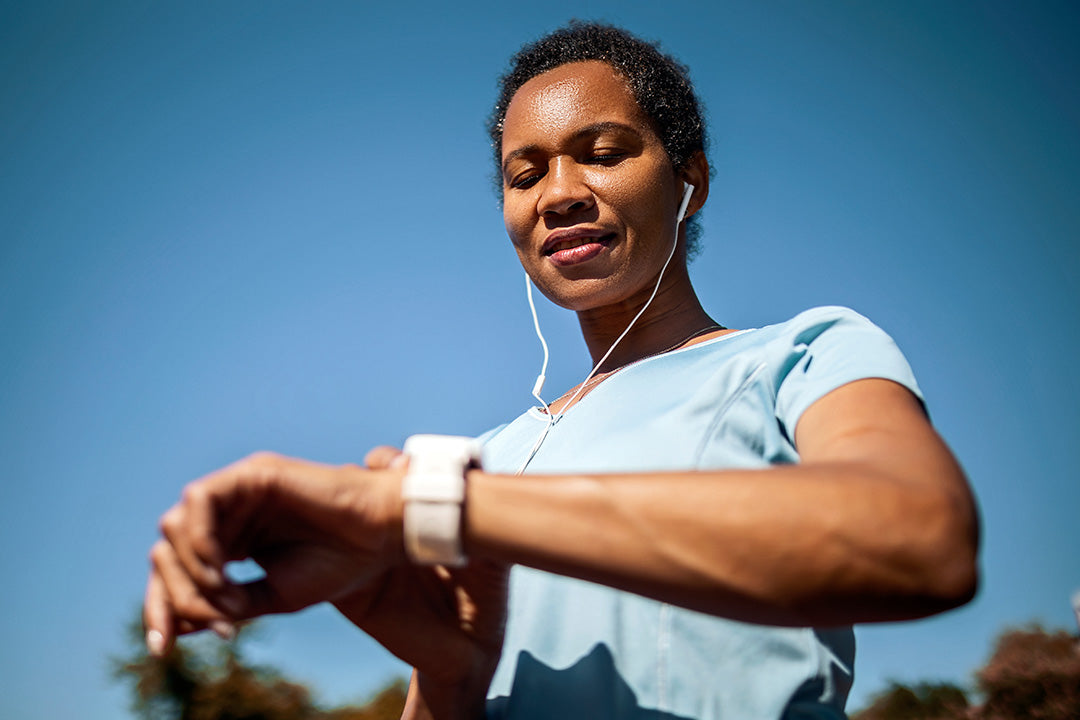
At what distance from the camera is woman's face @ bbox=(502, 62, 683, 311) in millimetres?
2436

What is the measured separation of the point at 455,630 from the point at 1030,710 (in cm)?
1649

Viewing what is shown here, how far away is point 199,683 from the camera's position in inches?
981

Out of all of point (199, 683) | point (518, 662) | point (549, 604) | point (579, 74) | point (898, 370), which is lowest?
point (199, 683)

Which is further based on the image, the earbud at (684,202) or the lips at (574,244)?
the earbud at (684,202)

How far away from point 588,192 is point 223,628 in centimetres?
162

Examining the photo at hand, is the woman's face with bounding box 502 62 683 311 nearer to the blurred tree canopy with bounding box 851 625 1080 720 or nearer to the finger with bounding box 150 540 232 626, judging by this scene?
the finger with bounding box 150 540 232 626

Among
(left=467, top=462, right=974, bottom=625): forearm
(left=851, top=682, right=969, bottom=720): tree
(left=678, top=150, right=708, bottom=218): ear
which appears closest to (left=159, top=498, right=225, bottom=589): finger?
(left=467, top=462, right=974, bottom=625): forearm

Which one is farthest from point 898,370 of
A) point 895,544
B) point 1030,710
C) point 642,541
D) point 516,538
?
point 1030,710

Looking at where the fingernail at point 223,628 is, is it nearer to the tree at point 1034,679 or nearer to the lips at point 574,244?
the lips at point 574,244

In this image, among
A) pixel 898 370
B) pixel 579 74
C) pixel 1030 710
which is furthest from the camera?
pixel 1030 710

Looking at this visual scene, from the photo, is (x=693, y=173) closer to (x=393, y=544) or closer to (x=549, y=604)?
(x=549, y=604)

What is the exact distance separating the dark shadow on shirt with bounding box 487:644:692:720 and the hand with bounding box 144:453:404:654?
636 mm

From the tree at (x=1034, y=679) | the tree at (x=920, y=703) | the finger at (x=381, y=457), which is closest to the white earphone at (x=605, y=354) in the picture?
the finger at (x=381, y=457)

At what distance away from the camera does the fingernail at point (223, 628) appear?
3.93 ft
